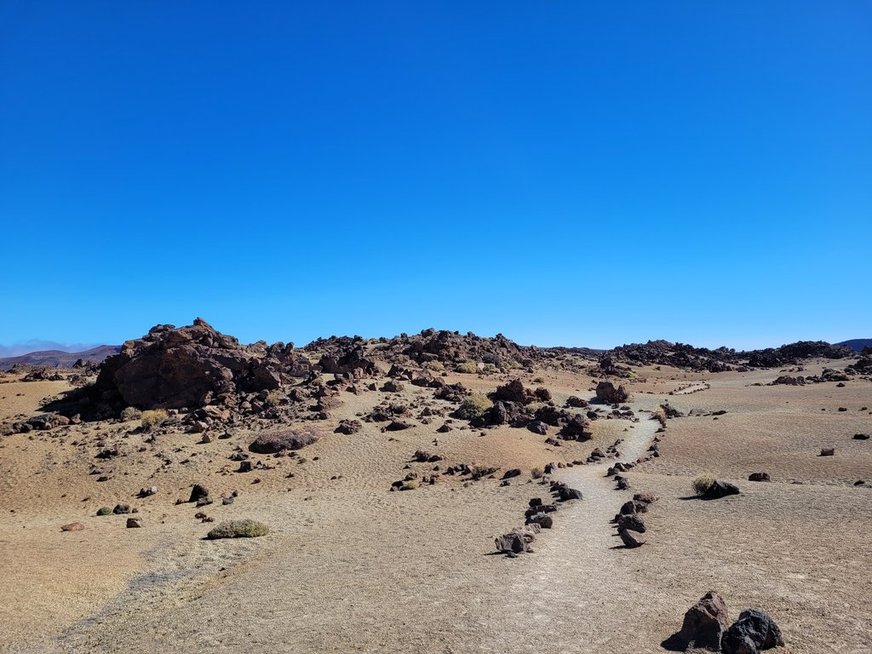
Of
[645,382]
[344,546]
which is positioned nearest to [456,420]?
[344,546]

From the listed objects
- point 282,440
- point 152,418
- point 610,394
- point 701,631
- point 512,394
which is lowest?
point 701,631

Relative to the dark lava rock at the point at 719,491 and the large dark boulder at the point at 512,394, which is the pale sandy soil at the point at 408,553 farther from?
the large dark boulder at the point at 512,394

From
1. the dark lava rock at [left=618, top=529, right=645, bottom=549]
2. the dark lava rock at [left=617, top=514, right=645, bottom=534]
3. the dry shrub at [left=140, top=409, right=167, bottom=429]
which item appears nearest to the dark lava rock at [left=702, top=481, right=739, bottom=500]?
the dark lava rock at [left=617, top=514, right=645, bottom=534]

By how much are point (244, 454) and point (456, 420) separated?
11.9m

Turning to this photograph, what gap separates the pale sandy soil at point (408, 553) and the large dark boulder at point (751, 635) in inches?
16.4

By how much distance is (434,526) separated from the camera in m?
16.3

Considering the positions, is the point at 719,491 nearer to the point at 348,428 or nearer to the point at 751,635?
the point at 751,635

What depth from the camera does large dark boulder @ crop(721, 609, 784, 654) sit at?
694cm

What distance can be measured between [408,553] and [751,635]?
26.5 ft

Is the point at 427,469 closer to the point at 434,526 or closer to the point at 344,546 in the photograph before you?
the point at 434,526

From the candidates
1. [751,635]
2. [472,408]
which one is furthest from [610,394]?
Answer: [751,635]

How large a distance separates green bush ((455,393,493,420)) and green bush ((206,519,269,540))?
17220mm

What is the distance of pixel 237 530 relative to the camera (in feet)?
53.9

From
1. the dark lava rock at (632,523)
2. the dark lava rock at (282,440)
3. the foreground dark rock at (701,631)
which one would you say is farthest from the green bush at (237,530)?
the foreground dark rock at (701,631)
